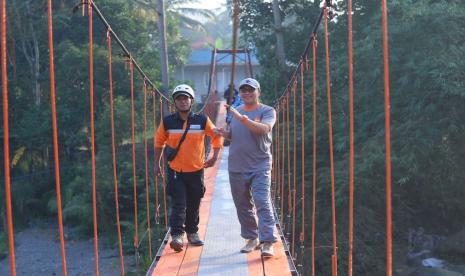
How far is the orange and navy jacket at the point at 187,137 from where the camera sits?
2811mm

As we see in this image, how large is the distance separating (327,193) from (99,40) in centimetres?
581

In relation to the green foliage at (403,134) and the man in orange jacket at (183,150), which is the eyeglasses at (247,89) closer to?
the man in orange jacket at (183,150)

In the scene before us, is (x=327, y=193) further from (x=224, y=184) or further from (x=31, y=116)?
(x=31, y=116)

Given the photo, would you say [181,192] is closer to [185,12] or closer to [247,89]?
[247,89]

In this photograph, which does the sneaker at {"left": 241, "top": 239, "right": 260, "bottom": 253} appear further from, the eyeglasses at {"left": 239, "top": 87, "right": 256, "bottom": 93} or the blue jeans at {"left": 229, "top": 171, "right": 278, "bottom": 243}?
the eyeglasses at {"left": 239, "top": 87, "right": 256, "bottom": 93}

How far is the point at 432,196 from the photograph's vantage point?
7844 millimetres

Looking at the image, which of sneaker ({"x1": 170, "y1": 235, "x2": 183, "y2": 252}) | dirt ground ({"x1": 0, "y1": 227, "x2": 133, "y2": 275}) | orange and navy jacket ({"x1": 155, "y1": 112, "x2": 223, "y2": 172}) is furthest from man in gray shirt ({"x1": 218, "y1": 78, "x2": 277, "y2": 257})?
dirt ground ({"x1": 0, "y1": 227, "x2": 133, "y2": 275})

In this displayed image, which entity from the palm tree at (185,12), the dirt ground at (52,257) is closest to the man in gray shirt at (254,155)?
the dirt ground at (52,257)

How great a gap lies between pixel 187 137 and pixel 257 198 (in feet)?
1.30

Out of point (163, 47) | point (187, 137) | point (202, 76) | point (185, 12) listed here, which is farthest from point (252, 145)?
point (202, 76)

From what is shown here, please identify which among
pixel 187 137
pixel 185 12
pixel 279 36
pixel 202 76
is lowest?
pixel 187 137

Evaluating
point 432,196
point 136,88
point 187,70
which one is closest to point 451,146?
point 432,196

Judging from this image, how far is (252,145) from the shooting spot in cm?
266

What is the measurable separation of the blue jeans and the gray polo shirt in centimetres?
3
